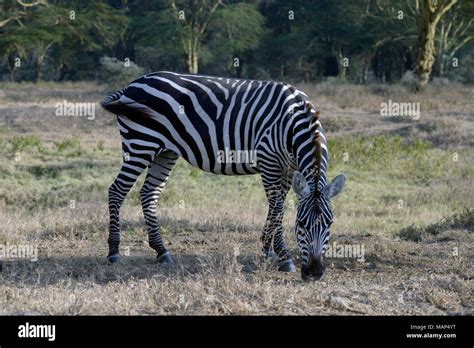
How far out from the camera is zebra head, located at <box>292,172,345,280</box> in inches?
259

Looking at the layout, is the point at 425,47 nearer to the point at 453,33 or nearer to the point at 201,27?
the point at 453,33

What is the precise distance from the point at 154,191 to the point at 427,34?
20726mm

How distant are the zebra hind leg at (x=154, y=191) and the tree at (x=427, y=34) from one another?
1983 cm

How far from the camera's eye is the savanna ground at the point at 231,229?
19.6 feet

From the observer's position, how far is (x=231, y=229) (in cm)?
956

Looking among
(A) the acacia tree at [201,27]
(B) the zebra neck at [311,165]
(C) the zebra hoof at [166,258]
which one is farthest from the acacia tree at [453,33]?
(C) the zebra hoof at [166,258]

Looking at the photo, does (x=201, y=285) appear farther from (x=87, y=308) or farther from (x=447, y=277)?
(x=447, y=277)

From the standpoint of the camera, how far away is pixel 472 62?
134 ft

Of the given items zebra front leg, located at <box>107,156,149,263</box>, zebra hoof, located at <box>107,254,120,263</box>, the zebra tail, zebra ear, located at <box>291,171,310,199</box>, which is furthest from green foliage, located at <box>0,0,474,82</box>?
zebra ear, located at <box>291,171,310,199</box>

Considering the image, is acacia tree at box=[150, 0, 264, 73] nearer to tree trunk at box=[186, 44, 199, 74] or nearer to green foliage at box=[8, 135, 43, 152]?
tree trunk at box=[186, 44, 199, 74]

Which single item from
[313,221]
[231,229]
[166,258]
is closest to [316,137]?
[313,221]

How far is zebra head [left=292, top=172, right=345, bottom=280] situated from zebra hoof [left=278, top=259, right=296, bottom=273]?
2.62 feet

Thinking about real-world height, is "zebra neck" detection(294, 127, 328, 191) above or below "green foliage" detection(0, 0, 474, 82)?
below

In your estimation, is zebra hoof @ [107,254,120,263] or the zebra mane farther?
zebra hoof @ [107,254,120,263]
